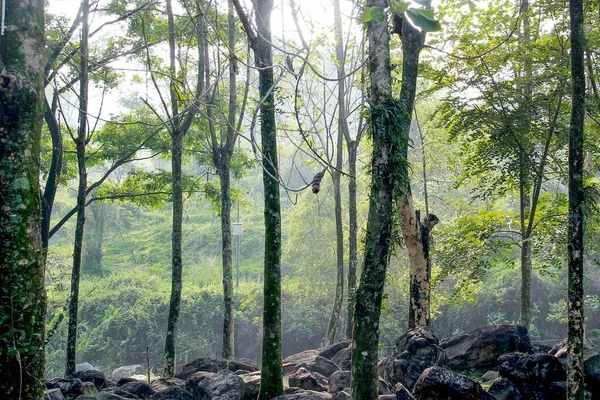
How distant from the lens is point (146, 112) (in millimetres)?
15008

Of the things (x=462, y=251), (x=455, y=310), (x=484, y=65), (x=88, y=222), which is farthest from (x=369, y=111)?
(x=88, y=222)

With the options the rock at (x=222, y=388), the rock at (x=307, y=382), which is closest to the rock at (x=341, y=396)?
the rock at (x=307, y=382)

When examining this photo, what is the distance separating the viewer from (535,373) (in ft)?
23.5

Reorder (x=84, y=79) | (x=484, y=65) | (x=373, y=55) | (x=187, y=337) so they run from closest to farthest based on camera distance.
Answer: (x=373, y=55), (x=484, y=65), (x=84, y=79), (x=187, y=337)

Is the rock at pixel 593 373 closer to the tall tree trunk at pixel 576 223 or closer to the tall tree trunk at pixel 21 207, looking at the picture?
the tall tree trunk at pixel 576 223

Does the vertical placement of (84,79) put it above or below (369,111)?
above

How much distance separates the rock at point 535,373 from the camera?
7.10 meters

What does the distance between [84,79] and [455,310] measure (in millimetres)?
18732

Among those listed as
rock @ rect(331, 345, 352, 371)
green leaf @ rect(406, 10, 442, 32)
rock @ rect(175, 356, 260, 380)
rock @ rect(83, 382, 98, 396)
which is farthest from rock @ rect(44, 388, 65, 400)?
green leaf @ rect(406, 10, 442, 32)

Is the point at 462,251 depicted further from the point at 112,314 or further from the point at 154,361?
the point at 112,314

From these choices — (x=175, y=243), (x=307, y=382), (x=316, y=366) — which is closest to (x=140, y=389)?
(x=307, y=382)

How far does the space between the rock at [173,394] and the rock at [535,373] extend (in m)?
4.63

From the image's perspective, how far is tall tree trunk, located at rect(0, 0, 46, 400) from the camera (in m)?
3.44

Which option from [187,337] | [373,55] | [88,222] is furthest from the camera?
[88,222]
